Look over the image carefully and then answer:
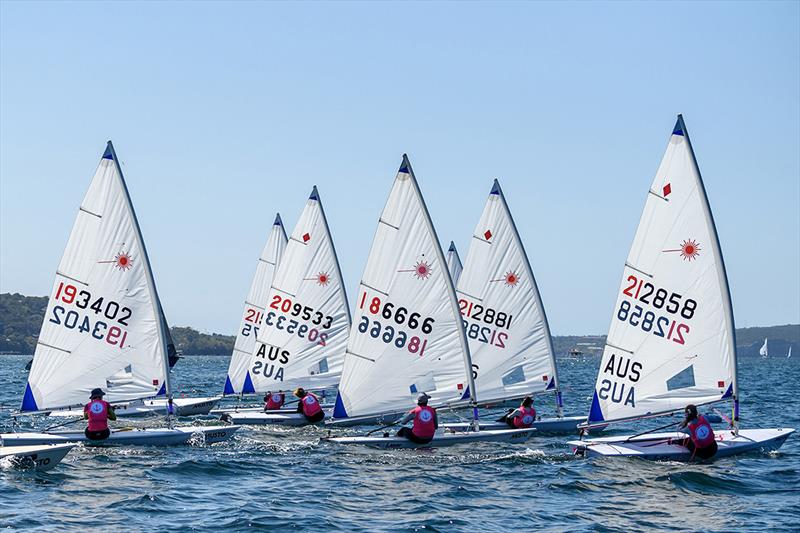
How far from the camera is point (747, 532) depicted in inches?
747

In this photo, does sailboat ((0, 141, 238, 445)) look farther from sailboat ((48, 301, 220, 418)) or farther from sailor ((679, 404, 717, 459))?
sailor ((679, 404, 717, 459))

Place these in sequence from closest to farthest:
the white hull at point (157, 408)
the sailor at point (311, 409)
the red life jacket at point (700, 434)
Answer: the red life jacket at point (700, 434), the sailor at point (311, 409), the white hull at point (157, 408)

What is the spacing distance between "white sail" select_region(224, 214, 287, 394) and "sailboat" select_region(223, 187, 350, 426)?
8.32 ft

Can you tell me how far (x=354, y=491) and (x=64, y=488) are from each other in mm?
6130

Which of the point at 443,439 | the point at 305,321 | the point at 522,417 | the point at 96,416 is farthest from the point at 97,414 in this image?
the point at 305,321

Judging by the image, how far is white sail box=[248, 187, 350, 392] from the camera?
1574 inches

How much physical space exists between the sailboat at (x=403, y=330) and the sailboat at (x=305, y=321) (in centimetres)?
996

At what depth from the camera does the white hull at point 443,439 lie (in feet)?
92.1

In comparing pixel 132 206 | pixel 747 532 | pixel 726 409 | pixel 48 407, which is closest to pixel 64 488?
pixel 48 407

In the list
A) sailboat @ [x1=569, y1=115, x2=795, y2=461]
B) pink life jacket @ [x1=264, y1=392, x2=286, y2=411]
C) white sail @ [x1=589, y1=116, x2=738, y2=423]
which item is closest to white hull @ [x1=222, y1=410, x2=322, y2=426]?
pink life jacket @ [x1=264, y1=392, x2=286, y2=411]

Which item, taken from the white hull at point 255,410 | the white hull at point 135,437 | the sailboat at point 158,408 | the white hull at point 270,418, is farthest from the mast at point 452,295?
the sailboat at point 158,408

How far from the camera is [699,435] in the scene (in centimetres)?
2530

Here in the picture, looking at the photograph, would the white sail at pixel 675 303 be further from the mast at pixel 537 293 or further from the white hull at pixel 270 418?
the white hull at pixel 270 418

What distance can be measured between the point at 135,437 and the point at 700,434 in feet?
48.5
